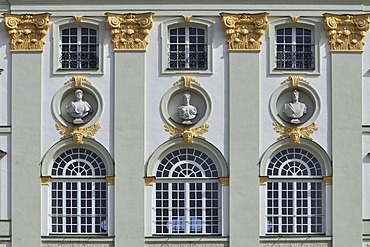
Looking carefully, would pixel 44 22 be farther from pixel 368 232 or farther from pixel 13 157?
pixel 368 232

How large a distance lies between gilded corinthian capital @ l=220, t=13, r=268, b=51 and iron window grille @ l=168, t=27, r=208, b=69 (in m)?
0.96

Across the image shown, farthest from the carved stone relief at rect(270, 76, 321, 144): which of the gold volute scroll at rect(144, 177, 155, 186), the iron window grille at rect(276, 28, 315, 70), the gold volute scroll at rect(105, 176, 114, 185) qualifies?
the gold volute scroll at rect(105, 176, 114, 185)

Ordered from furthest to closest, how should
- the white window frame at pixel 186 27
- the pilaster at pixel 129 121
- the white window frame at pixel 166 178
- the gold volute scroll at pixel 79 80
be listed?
the white window frame at pixel 186 27 → the gold volute scroll at pixel 79 80 → the white window frame at pixel 166 178 → the pilaster at pixel 129 121

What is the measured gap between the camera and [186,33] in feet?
159

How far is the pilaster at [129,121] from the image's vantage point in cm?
4784

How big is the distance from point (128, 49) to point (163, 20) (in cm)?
156

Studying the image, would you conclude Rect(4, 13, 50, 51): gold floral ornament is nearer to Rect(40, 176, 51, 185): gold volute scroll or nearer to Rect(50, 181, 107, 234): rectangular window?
Rect(40, 176, 51, 185): gold volute scroll

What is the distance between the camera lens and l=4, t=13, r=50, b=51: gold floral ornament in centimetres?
4819

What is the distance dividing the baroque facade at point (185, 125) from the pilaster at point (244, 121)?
0.15 ft

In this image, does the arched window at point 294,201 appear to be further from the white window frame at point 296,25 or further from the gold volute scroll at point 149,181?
the gold volute scroll at point 149,181

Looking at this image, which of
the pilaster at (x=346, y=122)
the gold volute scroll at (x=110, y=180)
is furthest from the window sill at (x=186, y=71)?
the pilaster at (x=346, y=122)

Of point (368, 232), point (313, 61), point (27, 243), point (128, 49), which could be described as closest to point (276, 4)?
point (313, 61)

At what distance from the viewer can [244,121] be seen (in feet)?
158

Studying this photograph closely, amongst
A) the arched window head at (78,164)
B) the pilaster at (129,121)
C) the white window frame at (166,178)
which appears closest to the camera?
the pilaster at (129,121)
